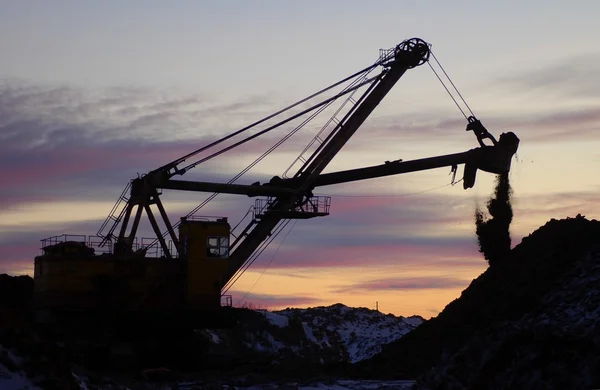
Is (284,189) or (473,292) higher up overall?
(284,189)

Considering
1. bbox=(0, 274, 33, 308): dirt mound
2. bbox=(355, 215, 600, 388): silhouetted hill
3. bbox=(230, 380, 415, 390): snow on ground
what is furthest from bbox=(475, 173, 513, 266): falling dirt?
bbox=(0, 274, 33, 308): dirt mound

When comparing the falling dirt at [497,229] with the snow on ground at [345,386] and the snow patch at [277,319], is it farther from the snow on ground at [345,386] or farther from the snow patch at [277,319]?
the snow patch at [277,319]

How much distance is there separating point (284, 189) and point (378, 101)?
23.1ft

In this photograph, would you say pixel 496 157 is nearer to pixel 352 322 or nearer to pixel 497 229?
pixel 497 229

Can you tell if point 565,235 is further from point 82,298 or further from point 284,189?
point 82,298

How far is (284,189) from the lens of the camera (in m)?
46.6

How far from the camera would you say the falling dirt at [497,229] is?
42.3 m

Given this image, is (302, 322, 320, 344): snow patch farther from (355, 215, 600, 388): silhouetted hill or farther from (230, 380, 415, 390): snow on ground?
(230, 380, 415, 390): snow on ground

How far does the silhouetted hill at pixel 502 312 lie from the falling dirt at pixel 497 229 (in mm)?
1759

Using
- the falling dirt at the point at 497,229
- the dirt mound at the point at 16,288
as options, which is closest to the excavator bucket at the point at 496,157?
the falling dirt at the point at 497,229

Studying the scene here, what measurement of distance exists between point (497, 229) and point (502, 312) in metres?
12.0

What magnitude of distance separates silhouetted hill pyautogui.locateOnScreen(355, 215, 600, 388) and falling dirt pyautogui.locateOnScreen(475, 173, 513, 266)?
1759 mm

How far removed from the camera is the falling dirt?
139 ft

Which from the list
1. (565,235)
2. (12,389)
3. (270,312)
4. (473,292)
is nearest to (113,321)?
(473,292)
